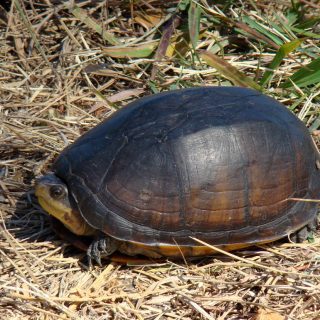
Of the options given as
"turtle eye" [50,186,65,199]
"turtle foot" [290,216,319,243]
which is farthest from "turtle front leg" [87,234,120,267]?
"turtle foot" [290,216,319,243]

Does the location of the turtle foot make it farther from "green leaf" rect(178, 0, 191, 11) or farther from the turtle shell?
"green leaf" rect(178, 0, 191, 11)

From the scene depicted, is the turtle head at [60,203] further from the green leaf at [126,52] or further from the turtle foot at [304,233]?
the green leaf at [126,52]

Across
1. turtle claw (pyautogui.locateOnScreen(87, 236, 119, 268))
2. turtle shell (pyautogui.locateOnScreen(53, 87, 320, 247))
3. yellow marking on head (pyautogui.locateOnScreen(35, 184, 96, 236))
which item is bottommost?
turtle claw (pyautogui.locateOnScreen(87, 236, 119, 268))

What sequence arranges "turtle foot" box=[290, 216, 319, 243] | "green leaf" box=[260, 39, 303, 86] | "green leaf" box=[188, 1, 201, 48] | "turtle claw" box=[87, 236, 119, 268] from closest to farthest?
"turtle claw" box=[87, 236, 119, 268]
"turtle foot" box=[290, 216, 319, 243]
"green leaf" box=[260, 39, 303, 86]
"green leaf" box=[188, 1, 201, 48]

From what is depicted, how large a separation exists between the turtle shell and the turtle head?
0.16 feet

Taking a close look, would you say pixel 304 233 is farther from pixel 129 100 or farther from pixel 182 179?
pixel 129 100

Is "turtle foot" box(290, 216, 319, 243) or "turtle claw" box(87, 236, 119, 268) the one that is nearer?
"turtle claw" box(87, 236, 119, 268)

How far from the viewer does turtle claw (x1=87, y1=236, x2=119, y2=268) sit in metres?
3.48

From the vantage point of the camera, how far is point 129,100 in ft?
15.3

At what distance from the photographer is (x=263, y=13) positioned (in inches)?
207

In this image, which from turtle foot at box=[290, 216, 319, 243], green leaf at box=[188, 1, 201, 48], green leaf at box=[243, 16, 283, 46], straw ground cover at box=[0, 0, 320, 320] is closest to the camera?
straw ground cover at box=[0, 0, 320, 320]

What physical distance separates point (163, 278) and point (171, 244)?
17 centimetres

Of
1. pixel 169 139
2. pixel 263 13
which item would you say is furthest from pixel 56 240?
pixel 263 13

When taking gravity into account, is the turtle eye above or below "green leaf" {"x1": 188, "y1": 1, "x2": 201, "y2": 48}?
below
